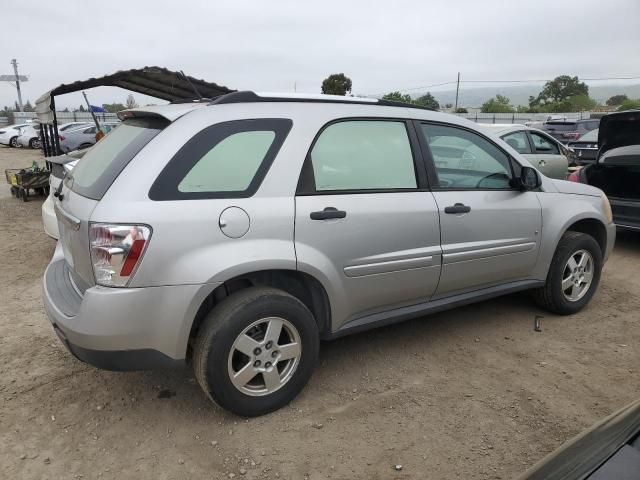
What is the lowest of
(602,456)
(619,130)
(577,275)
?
(577,275)

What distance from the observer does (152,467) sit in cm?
242

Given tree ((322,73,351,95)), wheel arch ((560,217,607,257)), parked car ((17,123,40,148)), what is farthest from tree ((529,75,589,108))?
wheel arch ((560,217,607,257))

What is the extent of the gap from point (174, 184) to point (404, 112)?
66.4 inches

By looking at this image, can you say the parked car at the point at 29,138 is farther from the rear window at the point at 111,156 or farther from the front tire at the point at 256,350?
the front tire at the point at 256,350

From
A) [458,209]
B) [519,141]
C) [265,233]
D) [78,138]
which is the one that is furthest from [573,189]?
[78,138]

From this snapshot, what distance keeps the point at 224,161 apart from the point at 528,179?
2.34m

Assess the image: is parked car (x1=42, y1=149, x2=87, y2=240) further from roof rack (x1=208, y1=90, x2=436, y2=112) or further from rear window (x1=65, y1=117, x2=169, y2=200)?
roof rack (x1=208, y1=90, x2=436, y2=112)

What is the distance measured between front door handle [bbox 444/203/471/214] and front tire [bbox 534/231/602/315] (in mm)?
1190

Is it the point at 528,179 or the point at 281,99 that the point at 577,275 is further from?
the point at 281,99

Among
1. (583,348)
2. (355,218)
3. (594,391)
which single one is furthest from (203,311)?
(583,348)

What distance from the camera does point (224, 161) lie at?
2.60 meters

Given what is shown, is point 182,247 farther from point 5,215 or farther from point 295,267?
point 5,215

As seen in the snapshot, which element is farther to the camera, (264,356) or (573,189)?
(573,189)

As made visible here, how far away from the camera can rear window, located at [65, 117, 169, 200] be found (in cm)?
253
